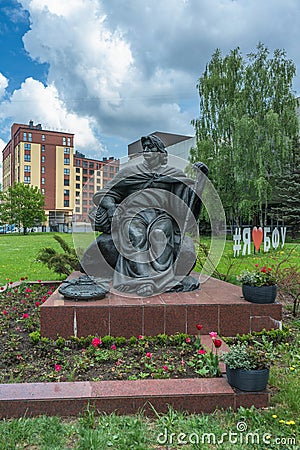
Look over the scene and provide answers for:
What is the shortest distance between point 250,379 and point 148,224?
3.01m

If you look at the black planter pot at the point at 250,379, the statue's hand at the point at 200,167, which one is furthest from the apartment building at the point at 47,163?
the black planter pot at the point at 250,379

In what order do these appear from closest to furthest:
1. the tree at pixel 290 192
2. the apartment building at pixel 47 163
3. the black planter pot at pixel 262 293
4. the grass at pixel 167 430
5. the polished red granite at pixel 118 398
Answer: the grass at pixel 167 430 → the polished red granite at pixel 118 398 → the black planter pot at pixel 262 293 → the tree at pixel 290 192 → the apartment building at pixel 47 163

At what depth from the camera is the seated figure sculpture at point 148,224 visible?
5.54 metres

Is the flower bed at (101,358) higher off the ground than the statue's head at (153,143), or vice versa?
the statue's head at (153,143)

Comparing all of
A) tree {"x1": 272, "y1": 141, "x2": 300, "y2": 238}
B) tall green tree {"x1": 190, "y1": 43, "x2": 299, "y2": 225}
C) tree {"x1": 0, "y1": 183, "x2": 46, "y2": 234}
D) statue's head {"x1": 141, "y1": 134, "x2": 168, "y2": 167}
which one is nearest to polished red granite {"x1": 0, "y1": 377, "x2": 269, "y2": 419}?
statue's head {"x1": 141, "y1": 134, "x2": 168, "y2": 167}

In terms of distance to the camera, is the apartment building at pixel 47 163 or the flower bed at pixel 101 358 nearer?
the flower bed at pixel 101 358

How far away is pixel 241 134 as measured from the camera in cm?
2075

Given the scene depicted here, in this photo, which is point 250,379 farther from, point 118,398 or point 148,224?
point 148,224

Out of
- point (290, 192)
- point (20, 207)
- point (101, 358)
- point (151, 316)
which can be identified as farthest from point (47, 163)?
point (101, 358)

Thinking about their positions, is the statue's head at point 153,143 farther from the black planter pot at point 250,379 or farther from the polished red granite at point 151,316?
the black planter pot at point 250,379

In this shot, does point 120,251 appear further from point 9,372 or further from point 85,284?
point 9,372

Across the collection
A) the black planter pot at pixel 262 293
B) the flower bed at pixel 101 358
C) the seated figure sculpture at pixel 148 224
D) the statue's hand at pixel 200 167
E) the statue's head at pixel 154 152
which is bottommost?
the flower bed at pixel 101 358

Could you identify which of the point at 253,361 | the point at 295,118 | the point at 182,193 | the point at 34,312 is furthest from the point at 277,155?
the point at 253,361

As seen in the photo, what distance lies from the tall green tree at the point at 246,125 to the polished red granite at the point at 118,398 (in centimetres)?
1834
